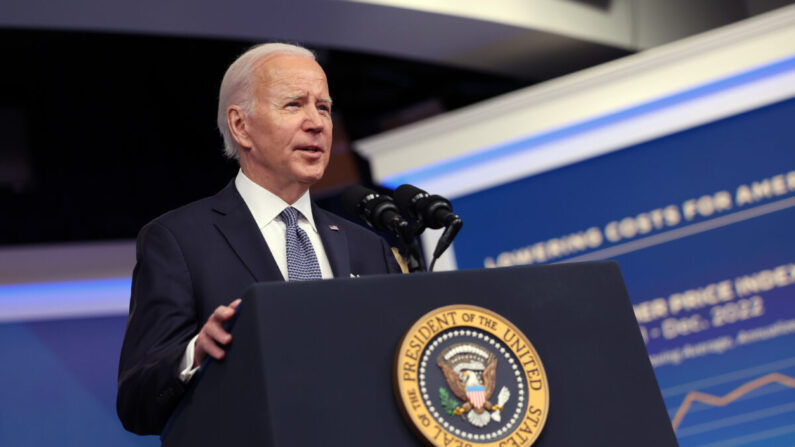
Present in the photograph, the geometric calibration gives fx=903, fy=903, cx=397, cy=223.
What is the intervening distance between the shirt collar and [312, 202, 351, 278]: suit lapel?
21 mm

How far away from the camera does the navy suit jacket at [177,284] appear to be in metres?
1.45

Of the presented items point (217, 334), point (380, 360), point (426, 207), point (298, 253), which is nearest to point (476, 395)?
point (380, 360)

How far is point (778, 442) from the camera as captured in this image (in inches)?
124

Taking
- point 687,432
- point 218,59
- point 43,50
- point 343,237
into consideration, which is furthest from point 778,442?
point 43,50

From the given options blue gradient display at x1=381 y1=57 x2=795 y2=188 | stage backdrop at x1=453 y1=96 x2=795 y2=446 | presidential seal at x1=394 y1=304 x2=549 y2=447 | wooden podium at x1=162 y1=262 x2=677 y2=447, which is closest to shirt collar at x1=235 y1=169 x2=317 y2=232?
wooden podium at x1=162 y1=262 x2=677 y2=447

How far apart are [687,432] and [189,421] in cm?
244

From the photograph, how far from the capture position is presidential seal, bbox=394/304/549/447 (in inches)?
47.2

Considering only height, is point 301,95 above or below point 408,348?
above

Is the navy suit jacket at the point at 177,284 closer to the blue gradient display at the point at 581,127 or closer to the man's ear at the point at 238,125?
→ the man's ear at the point at 238,125

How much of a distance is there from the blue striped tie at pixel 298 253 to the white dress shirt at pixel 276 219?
0.01m

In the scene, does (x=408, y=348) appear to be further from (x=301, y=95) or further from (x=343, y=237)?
(x=301, y=95)

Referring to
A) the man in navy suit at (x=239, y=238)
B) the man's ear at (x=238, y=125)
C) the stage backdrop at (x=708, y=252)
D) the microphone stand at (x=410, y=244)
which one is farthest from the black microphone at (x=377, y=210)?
the stage backdrop at (x=708, y=252)

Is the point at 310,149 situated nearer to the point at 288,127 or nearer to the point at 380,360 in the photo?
the point at 288,127

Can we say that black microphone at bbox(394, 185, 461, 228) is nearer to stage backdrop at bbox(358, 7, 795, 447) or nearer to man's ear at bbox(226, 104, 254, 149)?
man's ear at bbox(226, 104, 254, 149)
